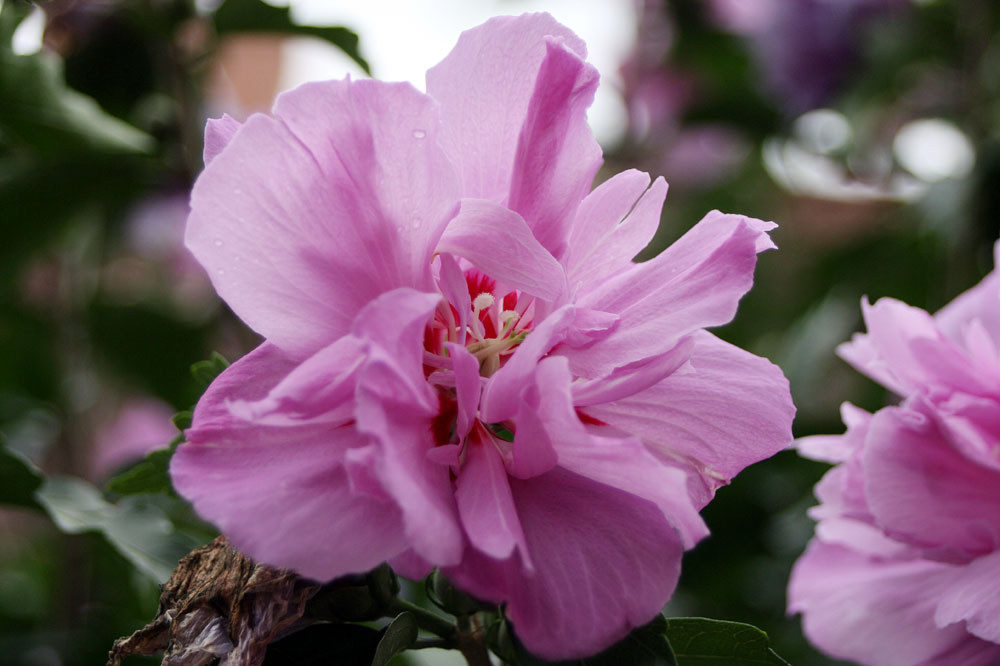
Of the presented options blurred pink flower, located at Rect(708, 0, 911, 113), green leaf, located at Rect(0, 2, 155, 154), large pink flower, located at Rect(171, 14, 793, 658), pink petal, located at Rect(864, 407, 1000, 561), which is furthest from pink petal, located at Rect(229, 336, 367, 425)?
blurred pink flower, located at Rect(708, 0, 911, 113)

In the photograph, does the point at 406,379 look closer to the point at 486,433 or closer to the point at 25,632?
the point at 486,433

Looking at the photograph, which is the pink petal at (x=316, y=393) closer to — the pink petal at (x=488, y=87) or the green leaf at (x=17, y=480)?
the pink petal at (x=488, y=87)

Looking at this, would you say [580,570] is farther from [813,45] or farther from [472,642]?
[813,45]

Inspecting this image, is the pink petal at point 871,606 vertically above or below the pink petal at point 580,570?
below

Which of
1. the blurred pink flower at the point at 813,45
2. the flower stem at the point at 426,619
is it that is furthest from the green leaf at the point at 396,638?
the blurred pink flower at the point at 813,45

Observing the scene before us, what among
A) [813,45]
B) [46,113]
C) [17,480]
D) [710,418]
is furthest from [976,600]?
[813,45]

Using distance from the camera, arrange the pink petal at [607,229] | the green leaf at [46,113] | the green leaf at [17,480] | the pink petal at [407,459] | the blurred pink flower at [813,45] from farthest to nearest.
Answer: the blurred pink flower at [813,45] → the green leaf at [46,113] → the green leaf at [17,480] → the pink petal at [607,229] → the pink petal at [407,459]

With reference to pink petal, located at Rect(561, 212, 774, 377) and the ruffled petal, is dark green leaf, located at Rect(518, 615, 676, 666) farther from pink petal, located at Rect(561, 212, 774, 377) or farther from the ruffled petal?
the ruffled petal

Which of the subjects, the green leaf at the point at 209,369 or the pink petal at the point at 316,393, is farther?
the green leaf at the point at 209,369
